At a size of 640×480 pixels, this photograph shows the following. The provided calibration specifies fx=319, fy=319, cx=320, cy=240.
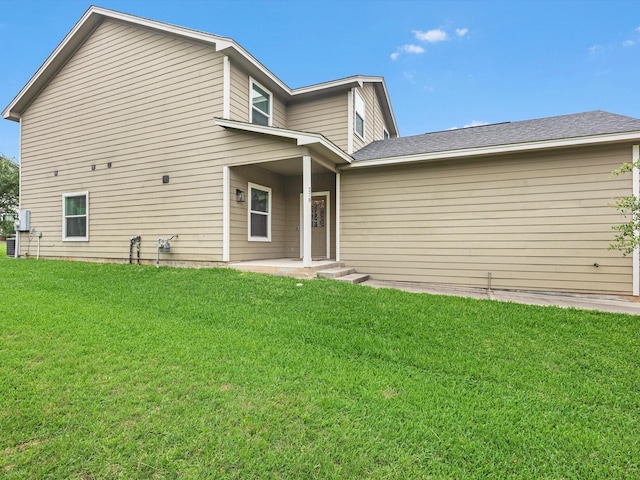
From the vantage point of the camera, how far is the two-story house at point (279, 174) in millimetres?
6211

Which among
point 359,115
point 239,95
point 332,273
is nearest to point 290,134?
point 239,95

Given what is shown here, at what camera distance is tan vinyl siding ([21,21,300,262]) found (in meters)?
7.49

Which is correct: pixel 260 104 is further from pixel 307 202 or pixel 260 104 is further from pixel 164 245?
pixel 164 245

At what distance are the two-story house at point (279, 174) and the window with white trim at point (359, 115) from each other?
0.08m

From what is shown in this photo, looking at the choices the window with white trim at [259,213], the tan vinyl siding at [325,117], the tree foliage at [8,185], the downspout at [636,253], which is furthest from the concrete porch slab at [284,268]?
the tree foliage at [8,185]

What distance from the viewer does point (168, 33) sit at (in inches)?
313

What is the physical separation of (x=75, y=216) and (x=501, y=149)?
1113 centimetres

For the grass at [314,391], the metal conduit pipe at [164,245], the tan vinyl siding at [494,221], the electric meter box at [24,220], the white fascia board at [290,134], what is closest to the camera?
the grass at [314,391]

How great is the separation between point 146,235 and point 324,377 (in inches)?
286

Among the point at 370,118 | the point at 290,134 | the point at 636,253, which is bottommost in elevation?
the point at 636,253

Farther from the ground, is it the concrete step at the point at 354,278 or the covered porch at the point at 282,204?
the covered porch at the point at 282,204

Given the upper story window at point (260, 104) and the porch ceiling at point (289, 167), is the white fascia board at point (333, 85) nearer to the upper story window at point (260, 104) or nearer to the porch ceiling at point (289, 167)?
the upper story window at point (260, 104)

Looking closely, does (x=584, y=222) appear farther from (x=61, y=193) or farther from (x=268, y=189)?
Answer: (x=61, y=193)

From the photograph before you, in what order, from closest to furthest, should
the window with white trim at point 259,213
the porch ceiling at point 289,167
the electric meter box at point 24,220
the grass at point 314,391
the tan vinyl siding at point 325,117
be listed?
the grass at point 314,391 < the porch ceiling at point 289,167 < the window with white trim at point 259,213 < the tan vinyl siding at point 325,117 < the electric meter box at point 24,220
